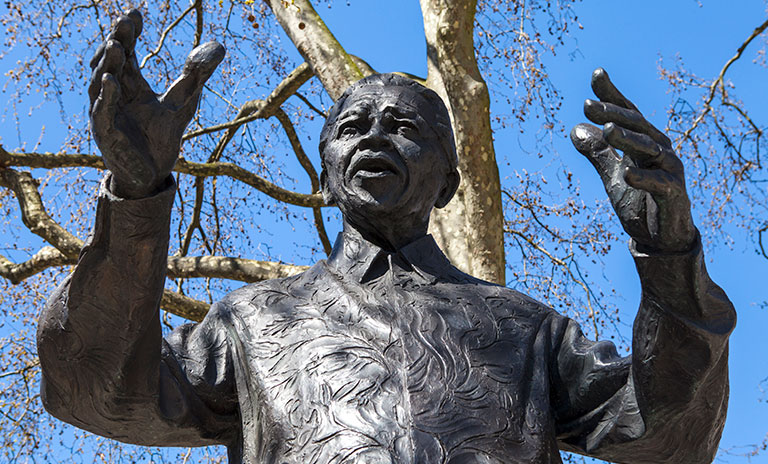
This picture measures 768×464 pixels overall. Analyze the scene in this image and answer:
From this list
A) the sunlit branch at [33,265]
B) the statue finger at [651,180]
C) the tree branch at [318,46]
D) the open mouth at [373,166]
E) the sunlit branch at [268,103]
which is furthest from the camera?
the sunlit branch at [268,103]

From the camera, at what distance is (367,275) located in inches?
148

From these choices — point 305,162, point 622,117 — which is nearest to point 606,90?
point 622,117

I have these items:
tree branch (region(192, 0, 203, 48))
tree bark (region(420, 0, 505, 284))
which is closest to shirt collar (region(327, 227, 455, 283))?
tree bark (region(420, 0, 505, 284))

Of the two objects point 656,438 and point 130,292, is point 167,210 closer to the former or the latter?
point 130,292

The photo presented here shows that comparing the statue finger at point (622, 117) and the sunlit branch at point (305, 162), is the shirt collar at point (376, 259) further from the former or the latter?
the sunlit branch at point (305, 162)

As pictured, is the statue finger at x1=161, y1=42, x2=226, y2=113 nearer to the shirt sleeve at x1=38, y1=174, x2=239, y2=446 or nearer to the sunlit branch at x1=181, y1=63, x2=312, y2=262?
the shirt sleeve at x1=38, y1=174, x2=239, y2=446

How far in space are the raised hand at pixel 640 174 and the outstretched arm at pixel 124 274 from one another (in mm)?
1027

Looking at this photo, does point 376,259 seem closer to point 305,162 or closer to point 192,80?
point 192,80

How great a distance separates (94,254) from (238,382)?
62 cm

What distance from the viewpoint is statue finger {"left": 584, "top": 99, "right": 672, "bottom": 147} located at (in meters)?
3.00

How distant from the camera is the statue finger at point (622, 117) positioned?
300 cm

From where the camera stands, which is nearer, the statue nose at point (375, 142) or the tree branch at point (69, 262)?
the statue nose at point (375, 142)

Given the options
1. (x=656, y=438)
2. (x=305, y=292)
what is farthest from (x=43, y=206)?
(x=656, y=438)

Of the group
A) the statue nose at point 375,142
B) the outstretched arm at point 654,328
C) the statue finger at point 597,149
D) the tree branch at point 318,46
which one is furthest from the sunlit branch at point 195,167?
the statue finger at point 597,149
